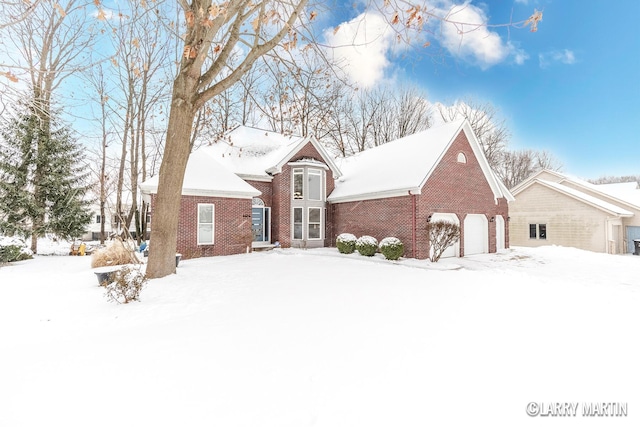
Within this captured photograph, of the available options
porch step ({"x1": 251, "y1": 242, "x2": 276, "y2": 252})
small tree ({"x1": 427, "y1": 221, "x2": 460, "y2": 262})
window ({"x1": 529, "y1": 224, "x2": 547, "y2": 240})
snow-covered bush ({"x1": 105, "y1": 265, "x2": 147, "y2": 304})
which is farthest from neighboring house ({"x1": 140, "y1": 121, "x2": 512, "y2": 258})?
snow-covered bush ({"x1": 105, "y1": 265, "x2": 147, "y2": 304})

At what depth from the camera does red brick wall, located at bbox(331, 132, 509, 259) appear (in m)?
14.0

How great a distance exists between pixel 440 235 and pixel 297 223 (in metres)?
8.18

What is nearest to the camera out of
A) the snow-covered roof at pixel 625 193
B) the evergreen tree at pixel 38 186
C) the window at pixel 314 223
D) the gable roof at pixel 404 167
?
the gable roof at pixel 404 167

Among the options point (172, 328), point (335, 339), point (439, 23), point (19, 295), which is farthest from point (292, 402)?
point (19, 295)

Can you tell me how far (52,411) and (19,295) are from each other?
6.73 metres

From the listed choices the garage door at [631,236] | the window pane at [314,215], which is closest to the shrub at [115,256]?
the window pane at [314,215]

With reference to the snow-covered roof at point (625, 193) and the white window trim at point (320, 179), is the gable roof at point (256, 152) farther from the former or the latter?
the snow-covered roof at point (625, 193)

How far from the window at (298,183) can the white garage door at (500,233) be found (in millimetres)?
12191

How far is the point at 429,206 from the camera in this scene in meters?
14.3

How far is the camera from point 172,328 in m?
4.70

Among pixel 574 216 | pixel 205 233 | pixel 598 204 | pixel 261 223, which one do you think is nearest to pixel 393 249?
pixel 261 223

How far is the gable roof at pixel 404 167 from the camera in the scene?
14541 millimetres

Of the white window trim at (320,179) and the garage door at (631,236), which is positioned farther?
the garage door at (631,236)

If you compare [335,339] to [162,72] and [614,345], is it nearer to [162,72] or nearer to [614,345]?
[614,345]
